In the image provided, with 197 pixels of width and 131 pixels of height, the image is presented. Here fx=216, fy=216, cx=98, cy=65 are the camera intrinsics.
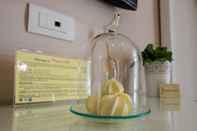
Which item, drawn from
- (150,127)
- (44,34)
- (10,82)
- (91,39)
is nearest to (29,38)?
(44,34)

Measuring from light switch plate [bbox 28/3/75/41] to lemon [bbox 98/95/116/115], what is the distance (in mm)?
425

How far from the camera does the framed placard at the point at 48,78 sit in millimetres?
622

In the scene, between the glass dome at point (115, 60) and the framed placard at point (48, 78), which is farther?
the glass dome at point (115, 60)

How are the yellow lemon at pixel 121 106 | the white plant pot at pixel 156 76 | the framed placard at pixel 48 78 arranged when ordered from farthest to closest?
the white plant pot at pixel 156 76
the framed placard at pixel 48 78
the yellow lemon at pixel 121 106

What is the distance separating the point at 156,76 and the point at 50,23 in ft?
1.89

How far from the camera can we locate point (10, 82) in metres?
0.69

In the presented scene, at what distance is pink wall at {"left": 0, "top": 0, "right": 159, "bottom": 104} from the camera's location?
2.23 feet

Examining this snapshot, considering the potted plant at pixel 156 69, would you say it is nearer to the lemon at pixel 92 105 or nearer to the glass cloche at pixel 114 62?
the glass cloche at pixel 114 62

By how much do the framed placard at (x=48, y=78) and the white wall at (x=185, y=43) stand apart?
939 millimetres

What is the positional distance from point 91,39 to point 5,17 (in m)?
0.42

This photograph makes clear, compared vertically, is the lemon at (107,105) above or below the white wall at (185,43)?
below

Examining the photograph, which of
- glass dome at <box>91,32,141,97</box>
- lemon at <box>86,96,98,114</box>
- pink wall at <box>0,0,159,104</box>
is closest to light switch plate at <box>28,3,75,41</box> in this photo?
pink wall at <box>0,0,159,104</box>

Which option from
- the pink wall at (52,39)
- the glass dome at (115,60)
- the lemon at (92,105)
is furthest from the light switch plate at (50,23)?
the lemon at (92,105)

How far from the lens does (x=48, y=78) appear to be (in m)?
0.70
